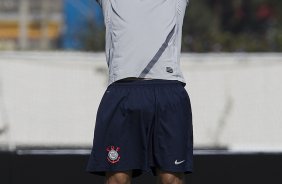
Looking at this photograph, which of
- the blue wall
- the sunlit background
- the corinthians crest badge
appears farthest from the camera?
the blue wall

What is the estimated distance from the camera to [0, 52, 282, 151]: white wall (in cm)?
1127

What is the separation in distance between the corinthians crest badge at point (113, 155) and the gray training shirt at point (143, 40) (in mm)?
315

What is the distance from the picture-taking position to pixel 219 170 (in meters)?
6.40

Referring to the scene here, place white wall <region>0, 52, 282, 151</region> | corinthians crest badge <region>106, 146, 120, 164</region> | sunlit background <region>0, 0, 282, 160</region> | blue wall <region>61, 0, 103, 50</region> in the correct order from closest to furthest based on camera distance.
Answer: corinthians crest badge <region>106, 146, 120, 164</region> → sunlit background <region>0, 0, 282, 160</region> → white wall <region>0, 52, 282, 151</region> → blue wall <region>61, 0, 103, 50</region>

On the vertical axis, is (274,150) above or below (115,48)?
below

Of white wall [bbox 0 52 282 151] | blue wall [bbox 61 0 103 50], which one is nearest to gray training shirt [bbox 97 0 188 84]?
white wall [bbox 0 52 282 151]

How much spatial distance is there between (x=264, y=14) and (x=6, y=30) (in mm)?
12234

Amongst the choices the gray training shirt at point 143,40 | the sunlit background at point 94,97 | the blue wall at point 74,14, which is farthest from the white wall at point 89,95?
the blue wall at point 74,14

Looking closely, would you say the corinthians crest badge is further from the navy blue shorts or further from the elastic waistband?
the elastic waistband

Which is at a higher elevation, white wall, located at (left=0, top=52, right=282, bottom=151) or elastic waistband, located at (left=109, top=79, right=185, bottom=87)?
elastic waistband, located at (left=109, top=79, right=185, bottom=87)

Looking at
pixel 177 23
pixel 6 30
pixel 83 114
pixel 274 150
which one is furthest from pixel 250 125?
pixel 6 30

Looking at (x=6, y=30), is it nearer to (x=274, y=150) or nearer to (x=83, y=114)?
(x=83, y=114)

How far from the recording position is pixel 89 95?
12000mm

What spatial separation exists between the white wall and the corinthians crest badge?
6.69 m
